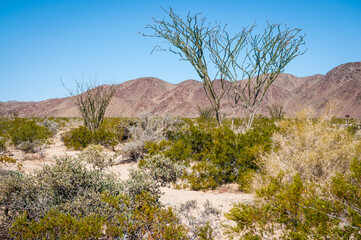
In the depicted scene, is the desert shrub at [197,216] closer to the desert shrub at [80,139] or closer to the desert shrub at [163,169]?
the desert shrub at [163,169]

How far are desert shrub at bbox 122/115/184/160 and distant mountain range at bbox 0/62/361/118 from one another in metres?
55.4

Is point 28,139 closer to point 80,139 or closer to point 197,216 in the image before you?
point 80,139

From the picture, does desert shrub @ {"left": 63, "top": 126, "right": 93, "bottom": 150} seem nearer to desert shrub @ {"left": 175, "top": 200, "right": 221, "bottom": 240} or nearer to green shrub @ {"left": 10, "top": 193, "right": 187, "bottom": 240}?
desert shrub @ {"left": 175, "top": 200, "right": 221, "bottom": 240}

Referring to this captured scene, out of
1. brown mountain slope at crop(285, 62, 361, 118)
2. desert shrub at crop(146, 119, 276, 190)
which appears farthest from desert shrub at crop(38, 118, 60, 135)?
brown mountain slope at crop(285, 62, 361, 118)

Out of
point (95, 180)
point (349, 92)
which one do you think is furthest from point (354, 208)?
point (349, 92)

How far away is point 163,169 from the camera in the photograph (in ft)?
21.7

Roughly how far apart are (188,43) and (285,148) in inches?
215

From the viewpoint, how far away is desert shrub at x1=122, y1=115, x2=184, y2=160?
9.15m

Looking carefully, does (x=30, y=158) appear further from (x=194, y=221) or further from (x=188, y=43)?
(x=194, y=221)

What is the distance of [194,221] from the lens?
12.4 feet

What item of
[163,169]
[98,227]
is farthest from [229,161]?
[98,227]

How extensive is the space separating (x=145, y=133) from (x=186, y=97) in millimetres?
75394

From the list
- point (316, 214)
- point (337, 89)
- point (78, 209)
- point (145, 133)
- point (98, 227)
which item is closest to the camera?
point (316, 214)

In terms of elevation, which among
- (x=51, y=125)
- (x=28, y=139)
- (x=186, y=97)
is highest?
(x=186, y=97)
